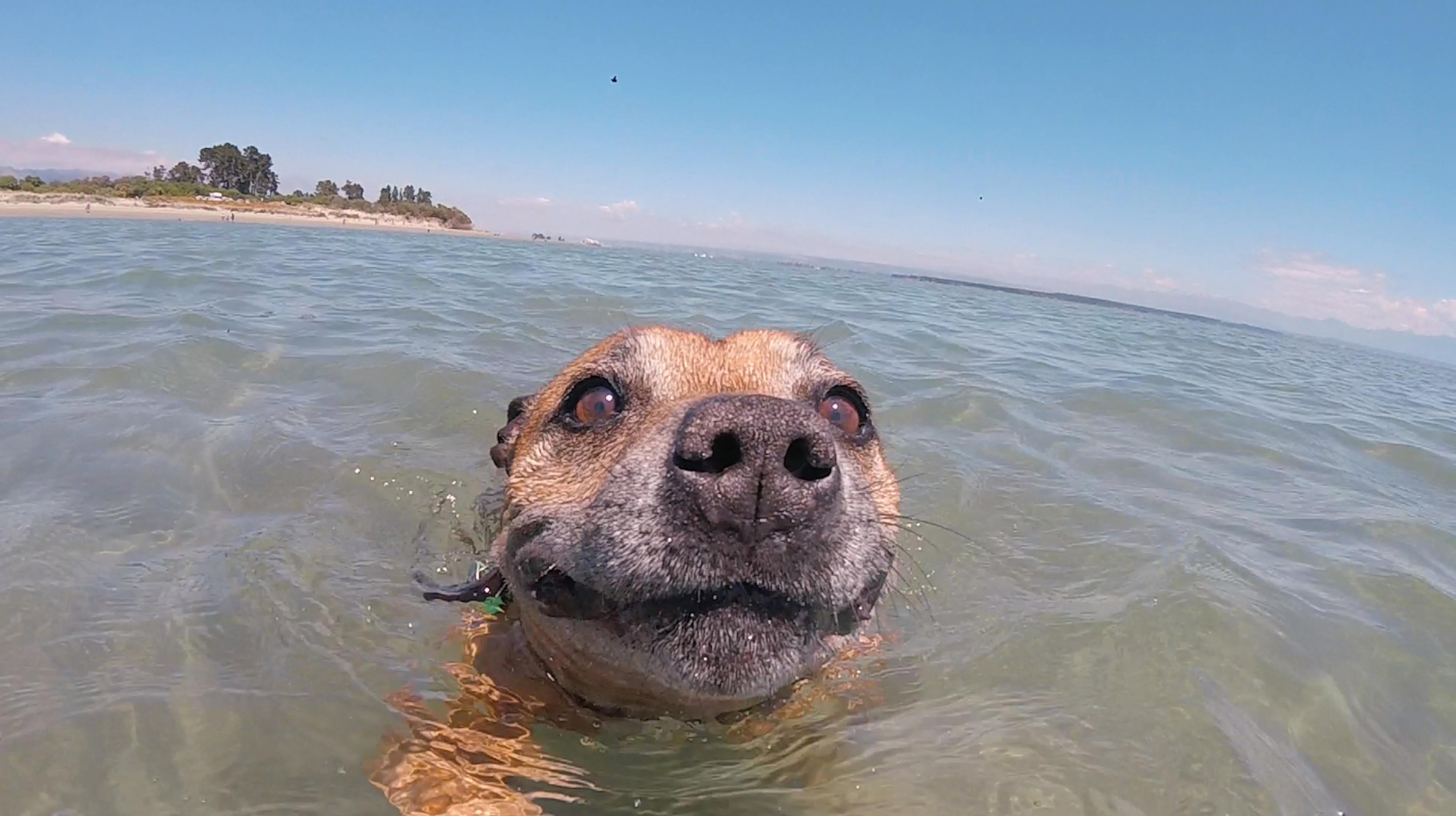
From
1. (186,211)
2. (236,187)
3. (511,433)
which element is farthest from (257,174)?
(511,433)

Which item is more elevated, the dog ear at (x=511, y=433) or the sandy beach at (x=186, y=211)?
the sandy beach at (x=186, y=211)

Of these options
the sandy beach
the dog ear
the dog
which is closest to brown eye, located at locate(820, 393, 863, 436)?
the dog

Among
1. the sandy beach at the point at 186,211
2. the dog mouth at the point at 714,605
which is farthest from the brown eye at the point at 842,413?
the sandy beach at the point at 186,211

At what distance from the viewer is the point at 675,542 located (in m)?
2.69

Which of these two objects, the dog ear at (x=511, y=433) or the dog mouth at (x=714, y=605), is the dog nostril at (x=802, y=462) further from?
the dog ear at (x=511, y=433)

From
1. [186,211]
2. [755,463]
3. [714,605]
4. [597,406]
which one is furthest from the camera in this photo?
[186,211]

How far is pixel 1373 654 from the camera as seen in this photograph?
5.36 metres

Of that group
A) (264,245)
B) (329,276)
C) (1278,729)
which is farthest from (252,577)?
(264,245)

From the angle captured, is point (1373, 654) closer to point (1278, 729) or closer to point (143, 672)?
point (1278, 729)

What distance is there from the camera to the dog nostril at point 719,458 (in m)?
2.60

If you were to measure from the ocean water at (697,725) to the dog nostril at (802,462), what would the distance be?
1.85 metres

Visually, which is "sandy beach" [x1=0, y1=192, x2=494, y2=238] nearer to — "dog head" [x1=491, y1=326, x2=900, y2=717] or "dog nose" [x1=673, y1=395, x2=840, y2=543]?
"dog head" [x1=491, y1=326, x2=900, y2=717]

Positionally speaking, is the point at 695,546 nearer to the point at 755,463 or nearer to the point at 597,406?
the point at 755,463

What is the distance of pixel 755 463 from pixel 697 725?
197cm
